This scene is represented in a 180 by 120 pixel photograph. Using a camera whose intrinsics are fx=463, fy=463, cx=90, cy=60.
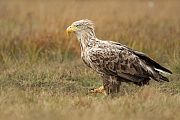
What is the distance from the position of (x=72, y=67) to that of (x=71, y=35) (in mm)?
1596

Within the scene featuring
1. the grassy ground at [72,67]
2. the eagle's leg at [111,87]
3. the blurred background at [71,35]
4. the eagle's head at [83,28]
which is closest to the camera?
the grassy ground at [72,67]

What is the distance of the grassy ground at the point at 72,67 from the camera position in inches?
227

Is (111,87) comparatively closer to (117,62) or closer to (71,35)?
(117,62)

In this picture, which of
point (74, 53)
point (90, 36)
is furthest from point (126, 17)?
point (90, 36)

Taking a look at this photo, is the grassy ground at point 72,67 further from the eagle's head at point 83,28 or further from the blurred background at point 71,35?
the eagle's head at point 83,28

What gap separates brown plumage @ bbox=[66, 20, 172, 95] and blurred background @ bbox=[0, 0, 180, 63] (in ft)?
9.03

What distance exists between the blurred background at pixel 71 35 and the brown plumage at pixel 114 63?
2.75 meters

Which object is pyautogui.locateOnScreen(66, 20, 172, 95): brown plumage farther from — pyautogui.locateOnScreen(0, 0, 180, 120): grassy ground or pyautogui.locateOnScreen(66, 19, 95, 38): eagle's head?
pyautogui.locateOnScreen(0, 0, 180, 120): grassy ground

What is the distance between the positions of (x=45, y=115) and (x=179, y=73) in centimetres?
407

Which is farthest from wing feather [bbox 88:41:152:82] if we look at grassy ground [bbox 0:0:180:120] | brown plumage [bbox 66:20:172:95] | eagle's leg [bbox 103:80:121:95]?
grassy ground [bbox 0:0:180:120]

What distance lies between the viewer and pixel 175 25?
13.9 meters

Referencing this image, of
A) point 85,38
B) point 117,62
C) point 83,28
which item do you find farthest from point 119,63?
point 83,28

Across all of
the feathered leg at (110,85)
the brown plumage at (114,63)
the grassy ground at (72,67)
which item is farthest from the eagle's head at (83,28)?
the grassy ground at (72,67)

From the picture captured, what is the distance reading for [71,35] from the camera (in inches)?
432
